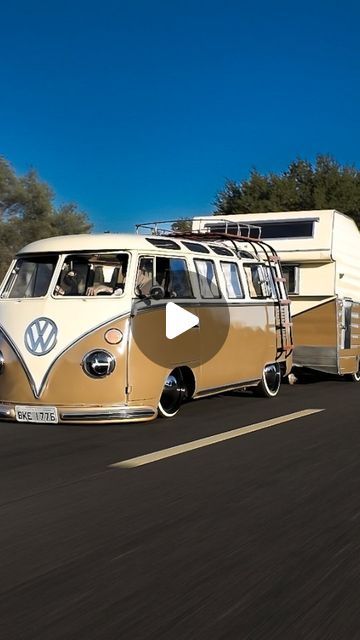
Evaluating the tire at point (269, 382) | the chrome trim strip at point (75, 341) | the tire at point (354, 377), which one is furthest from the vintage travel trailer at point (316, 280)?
the chrome trim strip at point (75, 341)

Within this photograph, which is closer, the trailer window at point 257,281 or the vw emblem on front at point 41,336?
the vw emblem on front at point 41,336

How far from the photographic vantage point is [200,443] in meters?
7.88

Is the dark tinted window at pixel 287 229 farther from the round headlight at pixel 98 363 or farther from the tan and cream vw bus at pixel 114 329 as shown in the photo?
the round headlight at pixel 98 363

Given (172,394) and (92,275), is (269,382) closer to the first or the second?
(172,394)

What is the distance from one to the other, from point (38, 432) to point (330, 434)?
136 inches

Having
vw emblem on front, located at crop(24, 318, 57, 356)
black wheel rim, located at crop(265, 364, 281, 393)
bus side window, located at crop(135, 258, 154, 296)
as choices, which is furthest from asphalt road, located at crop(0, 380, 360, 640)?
black wheel rim, located at crop(265, 364, 281, 393)

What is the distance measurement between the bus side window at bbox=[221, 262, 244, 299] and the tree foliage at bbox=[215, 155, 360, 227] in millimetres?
28188

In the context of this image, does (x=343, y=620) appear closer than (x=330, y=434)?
Yes

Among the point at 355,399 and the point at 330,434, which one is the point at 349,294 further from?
the point at 330,434

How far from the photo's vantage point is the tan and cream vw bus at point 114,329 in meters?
8.67

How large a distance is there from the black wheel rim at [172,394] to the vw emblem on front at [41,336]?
1678 millimetres

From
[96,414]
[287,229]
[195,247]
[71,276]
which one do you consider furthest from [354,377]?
[96,414]

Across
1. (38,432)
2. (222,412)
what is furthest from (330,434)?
(38,432)

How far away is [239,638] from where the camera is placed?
10.6 feet
